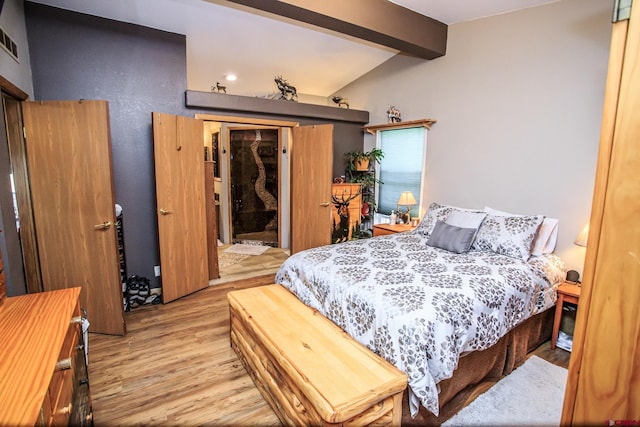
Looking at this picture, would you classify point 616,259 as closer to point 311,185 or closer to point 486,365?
point 486,365

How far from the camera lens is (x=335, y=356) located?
68.4 inches

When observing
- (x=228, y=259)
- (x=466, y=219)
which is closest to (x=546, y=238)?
(x=466, y=219)

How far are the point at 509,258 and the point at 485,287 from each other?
782 millimetres

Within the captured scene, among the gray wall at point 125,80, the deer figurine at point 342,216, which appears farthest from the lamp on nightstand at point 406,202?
the gray wall at point 125,80

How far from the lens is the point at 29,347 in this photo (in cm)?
106

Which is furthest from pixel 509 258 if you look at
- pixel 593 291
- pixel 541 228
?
pixel 593 291

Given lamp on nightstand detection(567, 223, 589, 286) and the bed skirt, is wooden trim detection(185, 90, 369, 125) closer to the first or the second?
lamp on nightstand detection(567, 223, 589, 286)

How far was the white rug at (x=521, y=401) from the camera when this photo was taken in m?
1.90

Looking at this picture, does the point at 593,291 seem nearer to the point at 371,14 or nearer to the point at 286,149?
the point at 371,14

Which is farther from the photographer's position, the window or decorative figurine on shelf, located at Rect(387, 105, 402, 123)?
decorative figurine on shelf, located at Rect(387, 105, 402, 123)

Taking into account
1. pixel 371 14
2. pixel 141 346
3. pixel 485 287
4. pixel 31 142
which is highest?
pixel 371 14

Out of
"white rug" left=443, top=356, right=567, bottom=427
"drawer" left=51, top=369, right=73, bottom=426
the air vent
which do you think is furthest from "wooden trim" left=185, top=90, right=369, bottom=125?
"white rug" left=443, top=356, right=567, bottom=427

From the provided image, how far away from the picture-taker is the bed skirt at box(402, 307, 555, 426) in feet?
6.13

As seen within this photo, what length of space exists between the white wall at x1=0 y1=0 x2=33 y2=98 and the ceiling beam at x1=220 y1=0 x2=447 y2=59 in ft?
5.38
